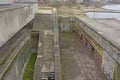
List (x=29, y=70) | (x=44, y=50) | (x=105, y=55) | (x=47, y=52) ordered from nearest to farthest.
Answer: (x=105, y=55)
(x=29, y=70)
(x=47, y=52)
(x=44, y=50)

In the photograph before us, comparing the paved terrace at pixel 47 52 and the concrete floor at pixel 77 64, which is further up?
the paved terrace at pixel 47 52

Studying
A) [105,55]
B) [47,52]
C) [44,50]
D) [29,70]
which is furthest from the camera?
[44,50]

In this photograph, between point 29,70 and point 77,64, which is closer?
point 29,70

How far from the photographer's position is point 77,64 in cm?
1855

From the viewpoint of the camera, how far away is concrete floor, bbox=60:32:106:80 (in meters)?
15.9

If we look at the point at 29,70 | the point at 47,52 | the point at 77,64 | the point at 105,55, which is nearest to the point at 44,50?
the point at 47,52

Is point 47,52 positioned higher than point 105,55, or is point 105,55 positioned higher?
point 105,55

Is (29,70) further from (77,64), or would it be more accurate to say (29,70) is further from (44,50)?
(77,64)

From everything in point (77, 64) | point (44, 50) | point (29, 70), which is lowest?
point (29, 70)

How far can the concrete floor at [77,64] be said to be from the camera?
15.9 m

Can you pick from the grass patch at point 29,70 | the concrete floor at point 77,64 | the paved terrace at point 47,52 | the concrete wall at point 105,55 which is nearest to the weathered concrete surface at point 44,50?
the paved terrace at point 47,52

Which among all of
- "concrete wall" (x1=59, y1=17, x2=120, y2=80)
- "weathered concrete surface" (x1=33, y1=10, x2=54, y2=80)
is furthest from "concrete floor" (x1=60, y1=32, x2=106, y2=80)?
"weathered concrete surface" (x1=33, y1=10, x2=54, y2=80)

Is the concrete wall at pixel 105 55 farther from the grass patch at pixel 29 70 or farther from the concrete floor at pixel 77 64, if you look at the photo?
the grass patch at pixel 29 70

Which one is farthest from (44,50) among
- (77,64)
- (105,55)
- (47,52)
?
(105,55)
